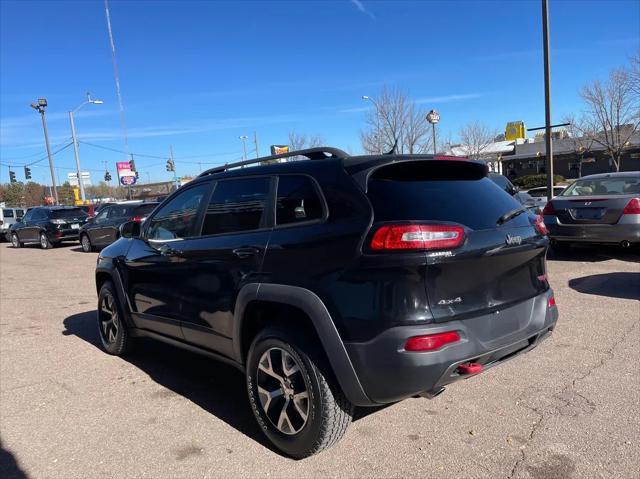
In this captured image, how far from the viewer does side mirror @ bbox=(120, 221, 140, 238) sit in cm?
Answer: 502

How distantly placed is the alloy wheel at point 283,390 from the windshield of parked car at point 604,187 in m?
7.86

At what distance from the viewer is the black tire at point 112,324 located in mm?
5184

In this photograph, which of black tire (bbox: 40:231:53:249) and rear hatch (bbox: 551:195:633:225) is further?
black tire (bbox: 40:231:53:249)

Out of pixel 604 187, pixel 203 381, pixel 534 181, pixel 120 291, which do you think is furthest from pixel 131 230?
pixel 534 181

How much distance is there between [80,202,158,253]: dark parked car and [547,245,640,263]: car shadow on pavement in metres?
11.2

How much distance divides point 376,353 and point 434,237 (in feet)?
2.28

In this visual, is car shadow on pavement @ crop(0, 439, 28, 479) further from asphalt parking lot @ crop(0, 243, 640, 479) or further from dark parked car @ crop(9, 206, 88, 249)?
dark parked car @ crop(9, 206, 88, 249)

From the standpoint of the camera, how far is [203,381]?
4.60 metres

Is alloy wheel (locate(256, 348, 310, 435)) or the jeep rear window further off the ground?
the jeep rear window

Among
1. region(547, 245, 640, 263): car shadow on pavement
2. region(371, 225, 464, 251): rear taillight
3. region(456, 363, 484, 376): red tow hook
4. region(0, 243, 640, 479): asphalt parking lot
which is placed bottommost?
region(547, 245, 640, 263): car shadow on pavement

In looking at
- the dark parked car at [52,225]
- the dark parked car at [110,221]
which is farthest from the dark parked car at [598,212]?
the dark parked car at [52,225]

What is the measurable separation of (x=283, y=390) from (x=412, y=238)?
131cm

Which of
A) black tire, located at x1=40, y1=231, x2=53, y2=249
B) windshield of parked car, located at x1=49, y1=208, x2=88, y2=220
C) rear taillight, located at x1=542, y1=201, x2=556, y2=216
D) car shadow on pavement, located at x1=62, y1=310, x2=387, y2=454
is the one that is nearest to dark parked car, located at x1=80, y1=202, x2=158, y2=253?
windshield of parked car, located at x1=49, y1=208, x2=88, y2=220

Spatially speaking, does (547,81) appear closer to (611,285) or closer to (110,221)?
(611,285)
